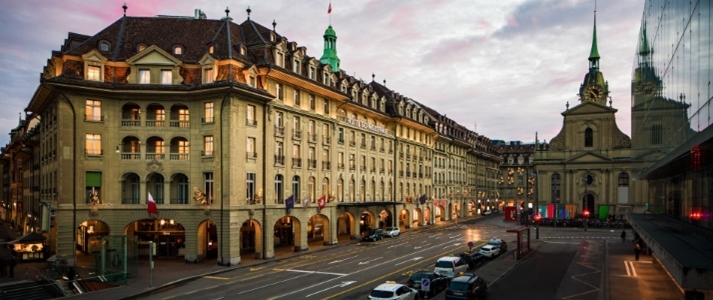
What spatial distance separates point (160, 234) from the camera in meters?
51.1

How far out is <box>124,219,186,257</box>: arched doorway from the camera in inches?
1998

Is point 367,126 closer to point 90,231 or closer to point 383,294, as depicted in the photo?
point 90,231

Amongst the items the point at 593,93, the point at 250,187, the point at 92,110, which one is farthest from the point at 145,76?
the point at 593,93

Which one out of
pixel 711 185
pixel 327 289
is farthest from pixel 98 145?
pixel 711 185

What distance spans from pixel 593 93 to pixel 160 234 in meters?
97.3

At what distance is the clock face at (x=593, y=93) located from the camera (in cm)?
11444

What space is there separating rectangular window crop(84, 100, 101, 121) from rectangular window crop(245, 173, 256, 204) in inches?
567

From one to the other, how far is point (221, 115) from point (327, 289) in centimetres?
2040

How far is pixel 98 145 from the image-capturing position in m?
48.0

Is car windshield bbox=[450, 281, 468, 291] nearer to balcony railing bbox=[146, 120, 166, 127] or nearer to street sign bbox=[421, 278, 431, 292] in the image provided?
street sign bbox=[421, 278, 431, 292]

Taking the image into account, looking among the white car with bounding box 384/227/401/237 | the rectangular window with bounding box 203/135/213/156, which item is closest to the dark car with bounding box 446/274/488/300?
the rectangular window with bounding box 203/135/213/156

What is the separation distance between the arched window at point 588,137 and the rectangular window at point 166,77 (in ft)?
307

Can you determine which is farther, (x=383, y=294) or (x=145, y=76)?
(x=145, y=76)

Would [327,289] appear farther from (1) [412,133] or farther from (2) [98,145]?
(1) [412,133]
